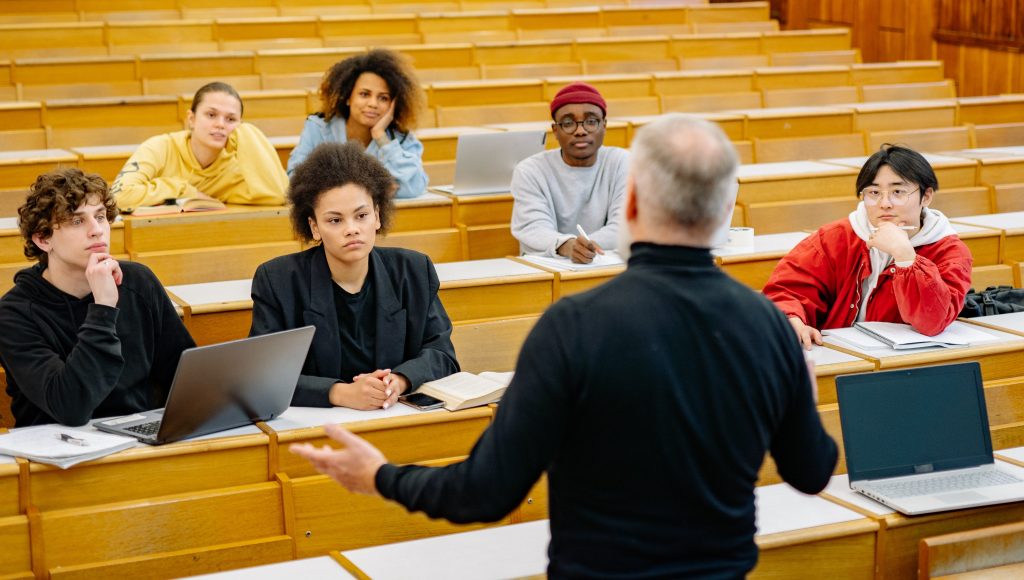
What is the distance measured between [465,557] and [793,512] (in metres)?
0.48

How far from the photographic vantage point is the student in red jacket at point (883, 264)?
2.21 metres

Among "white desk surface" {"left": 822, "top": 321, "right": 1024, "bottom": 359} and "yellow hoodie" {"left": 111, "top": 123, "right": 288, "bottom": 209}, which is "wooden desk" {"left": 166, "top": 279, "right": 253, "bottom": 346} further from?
"white desk surface" {"left": 822, "top": 321, "right": 1024, "bottom": 359}

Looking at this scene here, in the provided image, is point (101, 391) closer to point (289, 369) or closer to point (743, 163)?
point (289, 369)

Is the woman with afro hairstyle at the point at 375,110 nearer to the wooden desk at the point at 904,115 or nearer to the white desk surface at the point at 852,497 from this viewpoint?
the white desk surface at the point at 852,497

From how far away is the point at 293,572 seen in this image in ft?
4.77

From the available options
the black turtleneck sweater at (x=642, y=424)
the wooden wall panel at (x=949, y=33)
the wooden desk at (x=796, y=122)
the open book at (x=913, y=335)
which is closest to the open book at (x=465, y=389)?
the open book at (x=913, y=335)

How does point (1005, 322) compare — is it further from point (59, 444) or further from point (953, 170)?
point (59, 444)

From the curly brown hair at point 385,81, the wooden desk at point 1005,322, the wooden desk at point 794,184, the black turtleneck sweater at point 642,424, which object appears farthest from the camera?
the wooden desk at point 794,184

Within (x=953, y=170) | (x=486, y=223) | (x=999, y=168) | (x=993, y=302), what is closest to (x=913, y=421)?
(x=993, y=302)

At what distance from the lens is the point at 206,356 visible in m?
1.68

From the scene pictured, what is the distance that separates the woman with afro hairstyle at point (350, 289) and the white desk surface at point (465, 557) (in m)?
0.45

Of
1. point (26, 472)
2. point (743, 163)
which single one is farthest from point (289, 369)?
point (743, 163)

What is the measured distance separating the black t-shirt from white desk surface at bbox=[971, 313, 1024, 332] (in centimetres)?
123

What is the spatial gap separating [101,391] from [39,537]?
25cm
